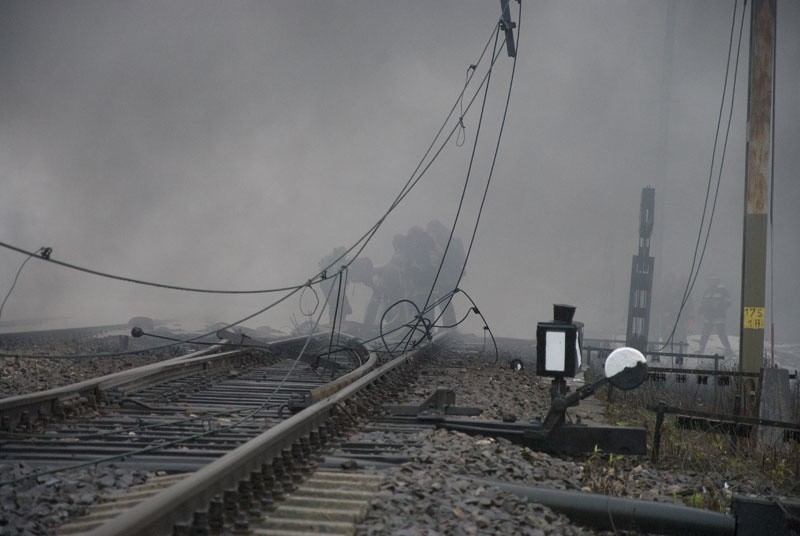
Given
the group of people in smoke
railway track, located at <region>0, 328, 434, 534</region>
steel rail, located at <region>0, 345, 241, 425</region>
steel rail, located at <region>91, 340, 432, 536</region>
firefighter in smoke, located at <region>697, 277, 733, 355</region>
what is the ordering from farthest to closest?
firefighter in smoke, located at <region>697, 277, 733, 355</region> < the group of people in smoke < steel rail, located at <region>0, 345, 241, 425</region> < railway track, located at <region>0, 328, 434, 534</region> < steel rail, located at <region>91, 340, 432, 536</region>

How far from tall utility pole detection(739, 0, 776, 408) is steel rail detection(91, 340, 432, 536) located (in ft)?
26.8

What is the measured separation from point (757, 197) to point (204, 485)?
10.3 meters

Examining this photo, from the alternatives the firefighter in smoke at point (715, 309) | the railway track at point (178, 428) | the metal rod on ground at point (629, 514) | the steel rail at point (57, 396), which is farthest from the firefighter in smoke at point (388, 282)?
the metal rod on ground at point (629, 514)

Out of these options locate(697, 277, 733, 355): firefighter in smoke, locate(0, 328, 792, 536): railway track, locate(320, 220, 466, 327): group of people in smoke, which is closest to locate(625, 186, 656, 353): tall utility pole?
Answer: locate(320, 220, 466, 327): group of people in smoke

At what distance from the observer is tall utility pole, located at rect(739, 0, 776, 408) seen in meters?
11.4

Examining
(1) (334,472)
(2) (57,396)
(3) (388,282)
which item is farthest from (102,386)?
(3) (388,282)

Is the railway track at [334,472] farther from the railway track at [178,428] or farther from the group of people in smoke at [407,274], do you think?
the group of people in smoke at [407,274]

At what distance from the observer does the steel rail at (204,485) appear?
3.15m

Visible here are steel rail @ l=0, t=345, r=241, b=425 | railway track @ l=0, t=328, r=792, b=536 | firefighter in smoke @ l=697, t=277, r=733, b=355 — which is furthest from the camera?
firefighter in smoke @ l=697, t=277, r=733, b=355

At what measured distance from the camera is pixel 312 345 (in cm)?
1429

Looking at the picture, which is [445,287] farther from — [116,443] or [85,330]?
[116,443]

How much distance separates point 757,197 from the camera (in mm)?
11594

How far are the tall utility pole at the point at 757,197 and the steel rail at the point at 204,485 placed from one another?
817 cm

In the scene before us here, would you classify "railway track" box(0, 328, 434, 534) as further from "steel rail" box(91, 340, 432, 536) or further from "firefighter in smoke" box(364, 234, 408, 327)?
"firefighter in smoke" box(364, 234, 408, 327)
